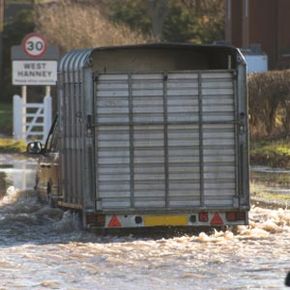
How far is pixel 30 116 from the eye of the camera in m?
32.2

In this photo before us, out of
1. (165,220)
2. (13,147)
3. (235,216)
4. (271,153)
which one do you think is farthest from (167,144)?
(13,147)

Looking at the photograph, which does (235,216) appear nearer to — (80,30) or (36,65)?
(36,65)

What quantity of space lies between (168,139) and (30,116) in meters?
20.0

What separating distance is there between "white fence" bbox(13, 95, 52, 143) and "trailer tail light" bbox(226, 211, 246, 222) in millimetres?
18531

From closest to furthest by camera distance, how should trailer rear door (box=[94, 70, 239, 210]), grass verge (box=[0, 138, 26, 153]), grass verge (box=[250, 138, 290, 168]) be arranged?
trailer rear door (box=[94, 70, 239, 210]) < grass verge (box=[250, 138, 290, 168]) < grass verge (box=[0, 138, 26, 153])

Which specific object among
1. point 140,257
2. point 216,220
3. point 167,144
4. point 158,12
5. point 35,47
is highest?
point 158,12

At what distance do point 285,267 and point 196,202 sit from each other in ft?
8.45

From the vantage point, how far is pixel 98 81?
41.2 feet

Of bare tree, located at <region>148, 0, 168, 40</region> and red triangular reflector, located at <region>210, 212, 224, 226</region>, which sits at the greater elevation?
bare tree, located at <region>148, 0, 168, 40</region>

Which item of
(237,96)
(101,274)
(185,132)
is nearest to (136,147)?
(185,132)

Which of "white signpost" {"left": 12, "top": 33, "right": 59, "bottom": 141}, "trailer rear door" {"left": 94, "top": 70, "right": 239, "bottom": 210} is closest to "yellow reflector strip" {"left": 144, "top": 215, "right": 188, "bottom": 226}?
"trailer rear door" {"left": 94, "top": 70, "right": 239, "bottom": 210}

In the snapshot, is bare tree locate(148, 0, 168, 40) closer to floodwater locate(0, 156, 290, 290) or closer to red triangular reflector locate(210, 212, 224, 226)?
floodwater locate(0, 156, 290, 290)

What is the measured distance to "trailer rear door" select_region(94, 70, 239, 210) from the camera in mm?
12578

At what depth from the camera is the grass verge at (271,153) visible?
24016 mm
